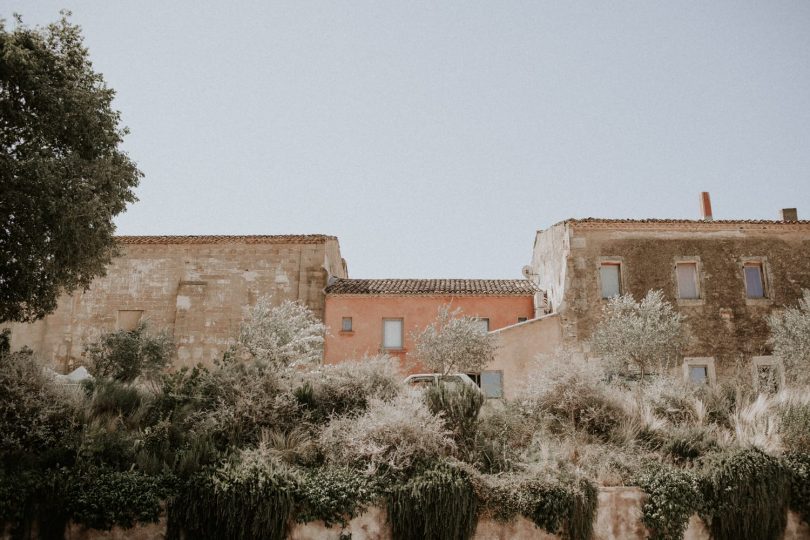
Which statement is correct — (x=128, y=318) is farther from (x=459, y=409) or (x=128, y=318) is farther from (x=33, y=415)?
(x=459, y=409)

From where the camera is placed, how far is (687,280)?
23547 mm

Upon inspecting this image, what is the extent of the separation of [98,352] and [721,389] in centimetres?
1796

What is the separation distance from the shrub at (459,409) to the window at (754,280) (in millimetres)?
15156

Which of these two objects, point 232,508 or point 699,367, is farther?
point 699,367

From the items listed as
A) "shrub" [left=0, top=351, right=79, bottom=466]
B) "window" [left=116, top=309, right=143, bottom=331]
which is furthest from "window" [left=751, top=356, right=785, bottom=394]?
"window" [left=116, top=309, right=143, bottom=331]

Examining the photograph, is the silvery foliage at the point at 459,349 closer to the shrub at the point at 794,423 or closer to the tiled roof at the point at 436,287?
the tiled roof at the point at 436,287

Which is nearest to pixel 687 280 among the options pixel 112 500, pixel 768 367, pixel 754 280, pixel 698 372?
pixel 754 280

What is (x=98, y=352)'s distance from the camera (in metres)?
20.4

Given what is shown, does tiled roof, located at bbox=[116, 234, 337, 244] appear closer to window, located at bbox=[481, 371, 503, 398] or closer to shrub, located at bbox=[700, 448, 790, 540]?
window, located at bbox=[481, 371, 503, 398]

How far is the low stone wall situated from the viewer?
10.8 m

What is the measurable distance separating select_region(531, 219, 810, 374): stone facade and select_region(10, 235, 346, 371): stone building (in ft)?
32.6

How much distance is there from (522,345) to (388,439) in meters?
11.1

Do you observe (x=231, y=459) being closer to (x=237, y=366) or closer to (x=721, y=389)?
(x=237, y=366)

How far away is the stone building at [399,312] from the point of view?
24953 millimetres
